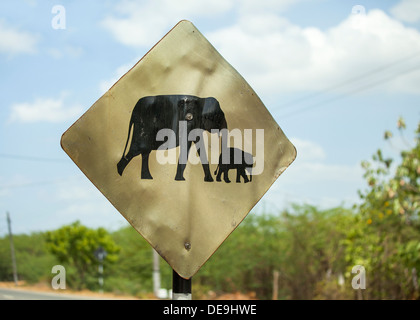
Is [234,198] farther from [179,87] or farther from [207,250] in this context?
[179,87]

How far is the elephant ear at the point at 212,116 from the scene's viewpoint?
1571mm

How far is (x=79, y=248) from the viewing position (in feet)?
86.5

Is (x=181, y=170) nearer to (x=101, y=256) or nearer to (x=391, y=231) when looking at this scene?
(x=391, y=231)

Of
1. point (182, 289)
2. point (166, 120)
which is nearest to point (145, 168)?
point (166, 120)

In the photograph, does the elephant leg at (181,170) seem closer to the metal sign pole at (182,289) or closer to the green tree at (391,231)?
the metal sign pole at (182,289)

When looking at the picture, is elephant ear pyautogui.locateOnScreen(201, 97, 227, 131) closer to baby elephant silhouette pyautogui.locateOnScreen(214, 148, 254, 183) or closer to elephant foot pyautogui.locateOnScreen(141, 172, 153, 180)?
baby elephant silhouette pyautogui.locateOnScreen(214, 148, 254, 183)

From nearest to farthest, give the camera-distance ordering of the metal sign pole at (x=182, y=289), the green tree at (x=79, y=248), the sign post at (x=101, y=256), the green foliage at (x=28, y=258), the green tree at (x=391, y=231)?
1. the metal sign pole at (x=182, y=289)
2. the green tree at (x=391, y=231)
3. the sign post at (x=101, y=256)
4. the green tree at (x=79, y=248)
5. the green foliage at (x=28, y=258)

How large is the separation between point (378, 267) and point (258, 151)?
8797mm

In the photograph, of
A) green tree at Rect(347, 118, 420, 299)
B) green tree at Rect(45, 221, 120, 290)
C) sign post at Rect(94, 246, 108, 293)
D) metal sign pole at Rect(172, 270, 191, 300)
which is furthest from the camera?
green tree at Rect(45, 221, 120, 290)

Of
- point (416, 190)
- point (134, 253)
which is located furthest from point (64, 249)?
point (416, 190)

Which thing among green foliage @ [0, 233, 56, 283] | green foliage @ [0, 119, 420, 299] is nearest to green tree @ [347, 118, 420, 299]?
green foliage @ [0, 119, 420, 299]

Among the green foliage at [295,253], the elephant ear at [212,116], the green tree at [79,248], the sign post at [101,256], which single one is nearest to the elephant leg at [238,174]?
the elephant ear at [212,116]

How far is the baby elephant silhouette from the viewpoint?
1.55 meters

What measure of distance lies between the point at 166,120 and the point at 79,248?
1033 inches
